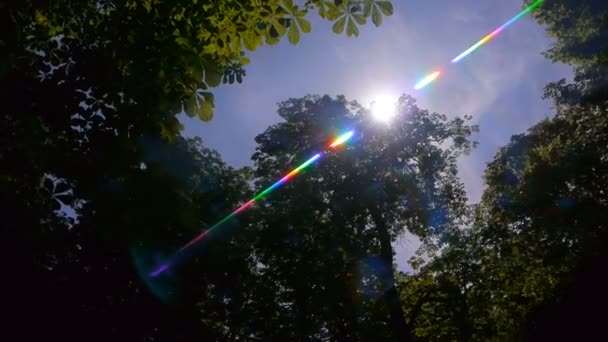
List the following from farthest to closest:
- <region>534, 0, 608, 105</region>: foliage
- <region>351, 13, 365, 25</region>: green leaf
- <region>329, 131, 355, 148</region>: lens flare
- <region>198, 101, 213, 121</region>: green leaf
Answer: <region>329, 131, 355, 148</region>: lens flare < <region>534, 0, 608, 105</region>: foliage < <region>198, 101, 213, 121</region>: green leaf < <region>351, 13, 365, 25</region>: green leaf

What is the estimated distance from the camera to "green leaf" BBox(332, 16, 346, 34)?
3.84 metres

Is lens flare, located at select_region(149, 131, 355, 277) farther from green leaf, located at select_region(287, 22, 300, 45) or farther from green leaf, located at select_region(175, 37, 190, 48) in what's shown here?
green leaf, located at select_region(287, 22, 300, 45)

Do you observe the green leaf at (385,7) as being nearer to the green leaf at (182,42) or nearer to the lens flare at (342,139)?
the green leaf at (182,42)

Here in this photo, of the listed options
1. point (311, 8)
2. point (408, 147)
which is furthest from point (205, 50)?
point (408, 147)

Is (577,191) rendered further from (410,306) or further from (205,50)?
(205,50)

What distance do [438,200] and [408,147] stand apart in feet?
11.4

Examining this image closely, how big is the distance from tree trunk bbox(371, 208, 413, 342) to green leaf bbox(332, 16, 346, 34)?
18676mm

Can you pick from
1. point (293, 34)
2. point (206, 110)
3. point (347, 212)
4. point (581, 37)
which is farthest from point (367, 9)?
point (347, 212)

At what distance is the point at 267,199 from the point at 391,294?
8.10 metres

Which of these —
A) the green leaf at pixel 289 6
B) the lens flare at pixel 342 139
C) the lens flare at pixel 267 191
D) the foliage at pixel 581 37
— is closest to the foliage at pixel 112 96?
the green leaf at pixel 289 6

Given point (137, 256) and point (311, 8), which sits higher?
point (137, 256)

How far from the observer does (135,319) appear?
771 inches

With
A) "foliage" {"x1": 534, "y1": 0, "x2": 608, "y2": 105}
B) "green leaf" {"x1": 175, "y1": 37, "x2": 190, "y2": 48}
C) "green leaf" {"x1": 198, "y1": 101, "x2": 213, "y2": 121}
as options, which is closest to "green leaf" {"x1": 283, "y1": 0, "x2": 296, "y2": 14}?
"green leaf" {"x1": 175, "y1": 37, "x2": 190, "y2": 48}

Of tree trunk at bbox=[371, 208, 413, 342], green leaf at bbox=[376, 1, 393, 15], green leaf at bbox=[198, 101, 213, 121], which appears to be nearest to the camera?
green leaf at bbox=[376, 1, 393, 15]
